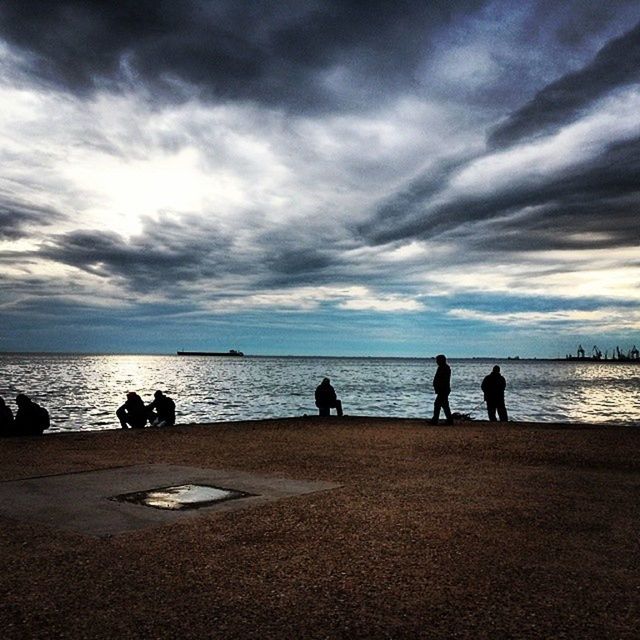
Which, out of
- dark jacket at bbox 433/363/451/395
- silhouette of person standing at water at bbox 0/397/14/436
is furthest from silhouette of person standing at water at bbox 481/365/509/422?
silhouette of person standing at water at bbox 0/397/14/436

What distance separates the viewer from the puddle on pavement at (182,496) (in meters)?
7.71

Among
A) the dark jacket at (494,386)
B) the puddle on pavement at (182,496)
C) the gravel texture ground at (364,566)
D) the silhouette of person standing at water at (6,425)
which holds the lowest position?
the gravel texture ground at (364,566)

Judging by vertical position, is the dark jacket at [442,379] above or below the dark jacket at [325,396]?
above

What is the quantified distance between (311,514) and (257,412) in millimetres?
29556

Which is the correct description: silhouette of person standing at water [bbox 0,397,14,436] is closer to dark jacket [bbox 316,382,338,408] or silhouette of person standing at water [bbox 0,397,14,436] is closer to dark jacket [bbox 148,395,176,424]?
dark jacket [bbox 148,395,176,424]

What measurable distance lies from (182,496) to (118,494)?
0.83m

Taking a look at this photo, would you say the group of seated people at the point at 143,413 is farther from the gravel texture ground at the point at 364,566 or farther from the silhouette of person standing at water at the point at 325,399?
the gravel texture ground at the point at 364,566

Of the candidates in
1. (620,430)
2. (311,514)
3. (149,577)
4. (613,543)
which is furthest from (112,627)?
(620,430)

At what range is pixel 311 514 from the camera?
7309 millimetres

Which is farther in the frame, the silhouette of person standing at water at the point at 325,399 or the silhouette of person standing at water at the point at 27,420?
the silhouette of person standing at water at the point at 325,399

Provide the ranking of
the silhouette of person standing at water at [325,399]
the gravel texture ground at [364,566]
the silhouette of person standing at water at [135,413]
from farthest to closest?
the silhouette of person standing at water at [325,399], the silhouette of person standing at water at [135,413], the gravel texture ground at [364,566]

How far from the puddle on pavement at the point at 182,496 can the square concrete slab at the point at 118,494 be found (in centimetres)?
6

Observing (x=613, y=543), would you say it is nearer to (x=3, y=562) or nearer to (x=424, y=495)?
(x=424, y=495)

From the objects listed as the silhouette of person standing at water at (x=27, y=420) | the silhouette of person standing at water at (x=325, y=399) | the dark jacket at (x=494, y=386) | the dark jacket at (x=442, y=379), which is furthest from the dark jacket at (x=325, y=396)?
the silhouette of person standing at water at (x=27, y=420)
